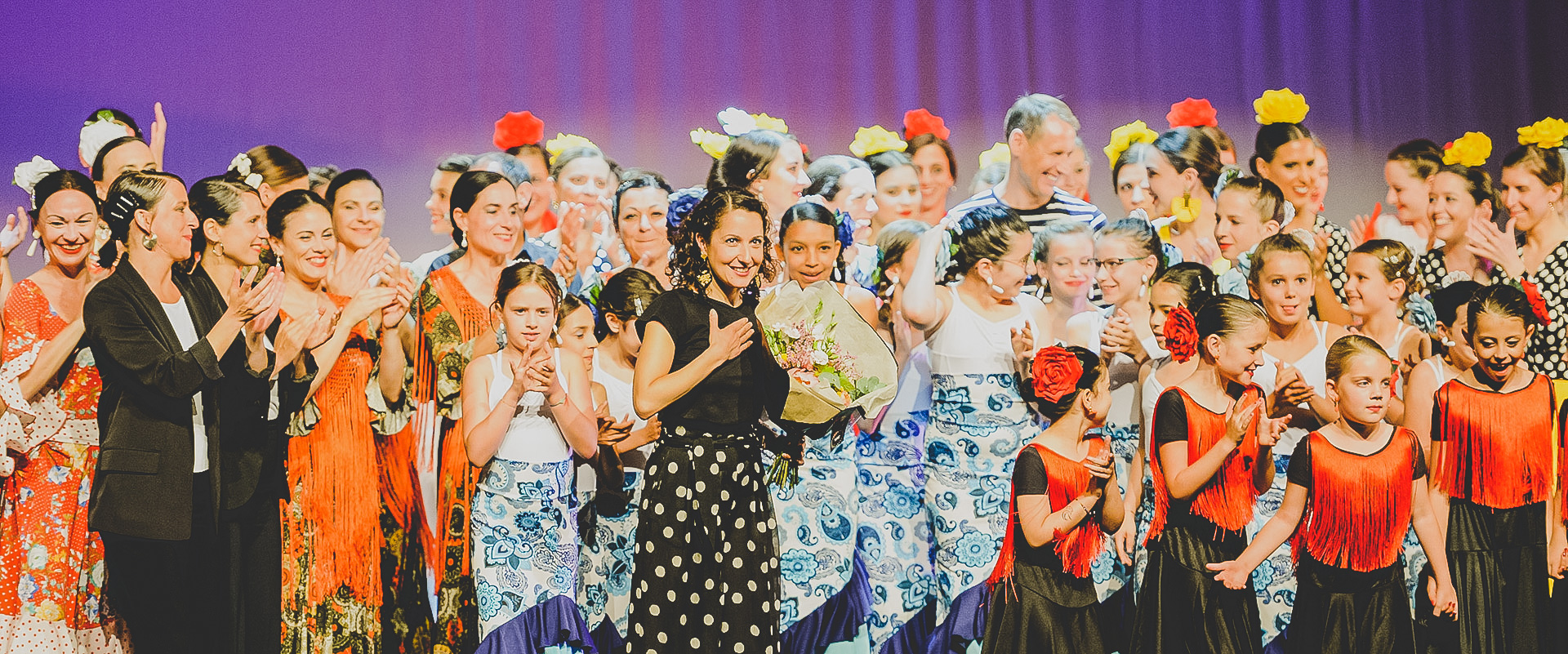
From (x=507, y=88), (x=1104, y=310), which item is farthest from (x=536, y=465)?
(x=1104, y=310)

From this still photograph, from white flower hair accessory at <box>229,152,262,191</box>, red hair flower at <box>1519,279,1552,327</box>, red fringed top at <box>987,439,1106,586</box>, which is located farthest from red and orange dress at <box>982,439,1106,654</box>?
white flower hair accessory at <box>229,152,262,191</box>

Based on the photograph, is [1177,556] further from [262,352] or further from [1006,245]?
[262,352]

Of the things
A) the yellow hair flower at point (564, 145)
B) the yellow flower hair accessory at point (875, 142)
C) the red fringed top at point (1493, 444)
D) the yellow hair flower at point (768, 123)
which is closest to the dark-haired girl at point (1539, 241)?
the red fringed top at point (1493, 444)

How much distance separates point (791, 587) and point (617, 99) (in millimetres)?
1888

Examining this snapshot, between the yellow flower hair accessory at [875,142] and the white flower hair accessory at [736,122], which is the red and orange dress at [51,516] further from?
the yellow flower hair accessory at [875,142]

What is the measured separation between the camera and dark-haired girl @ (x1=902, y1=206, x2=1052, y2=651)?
433 centimetres

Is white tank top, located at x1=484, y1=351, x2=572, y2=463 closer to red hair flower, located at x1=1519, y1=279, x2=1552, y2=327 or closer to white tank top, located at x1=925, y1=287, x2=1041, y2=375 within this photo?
white tank top, located at x1=925, y1=287, x2=1041, y2=375

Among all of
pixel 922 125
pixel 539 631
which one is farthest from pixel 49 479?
pixel 922 125

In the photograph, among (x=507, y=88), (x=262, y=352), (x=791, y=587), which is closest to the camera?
(x=262, y=352)

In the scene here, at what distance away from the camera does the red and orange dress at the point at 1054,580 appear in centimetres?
416

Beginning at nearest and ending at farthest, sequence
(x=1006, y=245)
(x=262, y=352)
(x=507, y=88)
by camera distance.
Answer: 1. (x=262, y=352)
2. (x=1006, y=245)
3. (x=507, y=88)

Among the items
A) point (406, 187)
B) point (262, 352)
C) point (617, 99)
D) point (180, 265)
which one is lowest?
point (262, 352)

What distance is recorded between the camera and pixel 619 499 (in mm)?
4117

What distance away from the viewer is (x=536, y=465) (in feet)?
12.7
